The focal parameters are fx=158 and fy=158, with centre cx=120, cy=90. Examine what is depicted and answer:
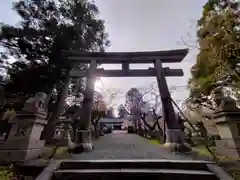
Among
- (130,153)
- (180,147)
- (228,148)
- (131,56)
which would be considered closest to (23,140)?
(130,153)

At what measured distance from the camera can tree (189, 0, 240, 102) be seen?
8227 millimetres

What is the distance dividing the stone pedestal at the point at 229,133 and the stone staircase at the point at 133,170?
50.2 inches

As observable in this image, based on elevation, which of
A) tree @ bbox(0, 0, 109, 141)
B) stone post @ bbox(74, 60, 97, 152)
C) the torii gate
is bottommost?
stone post @ bbox(74, 60, 97, 152)

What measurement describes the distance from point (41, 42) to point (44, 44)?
0.26m

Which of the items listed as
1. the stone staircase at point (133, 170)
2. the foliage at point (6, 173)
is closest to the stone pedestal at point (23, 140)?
the foliage at point (6, 173)

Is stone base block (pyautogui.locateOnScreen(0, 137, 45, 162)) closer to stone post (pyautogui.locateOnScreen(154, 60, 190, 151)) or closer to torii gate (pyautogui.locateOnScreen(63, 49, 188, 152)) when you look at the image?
torii gate (pyautogui.locateOnScreen(63, 49, 188, 152))

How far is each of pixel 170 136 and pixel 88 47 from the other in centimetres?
1047

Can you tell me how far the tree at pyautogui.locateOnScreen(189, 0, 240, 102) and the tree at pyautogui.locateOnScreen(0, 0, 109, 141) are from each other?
29.1 feet

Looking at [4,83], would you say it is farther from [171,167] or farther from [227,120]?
[227,120]

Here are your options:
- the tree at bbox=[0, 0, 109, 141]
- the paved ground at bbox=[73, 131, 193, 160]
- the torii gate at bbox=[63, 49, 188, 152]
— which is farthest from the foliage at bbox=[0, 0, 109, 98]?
the paved ground at bbox=[73, 131, 193, 160]

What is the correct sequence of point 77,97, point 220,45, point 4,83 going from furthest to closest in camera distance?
point 77,97 → point 4,83 → point 220,45

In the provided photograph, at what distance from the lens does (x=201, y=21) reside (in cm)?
1098

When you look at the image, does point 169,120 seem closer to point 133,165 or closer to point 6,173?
point 133,165

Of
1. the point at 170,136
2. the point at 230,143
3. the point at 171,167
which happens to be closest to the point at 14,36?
the point at 170,136
